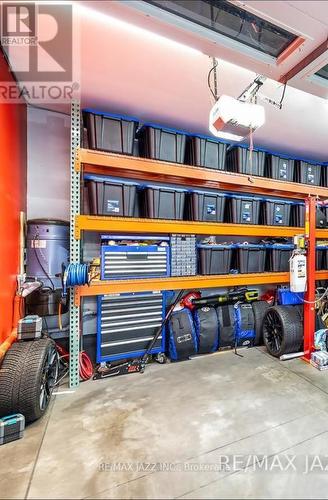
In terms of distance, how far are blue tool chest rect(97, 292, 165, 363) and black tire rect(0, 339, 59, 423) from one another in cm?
68

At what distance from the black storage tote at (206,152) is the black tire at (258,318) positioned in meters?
1.83

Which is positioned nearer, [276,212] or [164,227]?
[164,227]

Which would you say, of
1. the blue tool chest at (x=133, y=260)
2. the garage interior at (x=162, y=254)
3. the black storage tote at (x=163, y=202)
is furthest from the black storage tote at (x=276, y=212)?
the blue tool chest at (x=133, y=260)

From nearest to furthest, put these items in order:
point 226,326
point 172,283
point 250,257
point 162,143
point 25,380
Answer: point 25,380, point 162,143, point 172,283, point 226,326, point 250,257

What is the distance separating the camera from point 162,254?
262 cm

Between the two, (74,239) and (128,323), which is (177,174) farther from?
(128,323)

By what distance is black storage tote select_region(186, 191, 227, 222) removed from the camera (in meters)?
2.70

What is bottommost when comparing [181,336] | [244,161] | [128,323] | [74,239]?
[181,336]

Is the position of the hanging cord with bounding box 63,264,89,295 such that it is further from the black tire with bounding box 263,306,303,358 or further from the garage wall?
the black tire with bounding box 263,306,303,358

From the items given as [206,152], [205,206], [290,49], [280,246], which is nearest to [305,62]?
[290,49]

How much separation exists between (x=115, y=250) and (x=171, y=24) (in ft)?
5.75

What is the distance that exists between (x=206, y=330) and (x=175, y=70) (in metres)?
2.59

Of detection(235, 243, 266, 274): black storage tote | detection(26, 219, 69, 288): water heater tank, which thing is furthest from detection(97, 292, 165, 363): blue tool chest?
detection(235, 243, 266, 274): black storage tote

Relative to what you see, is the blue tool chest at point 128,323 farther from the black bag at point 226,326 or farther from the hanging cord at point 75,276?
the black bag at point 226,326
